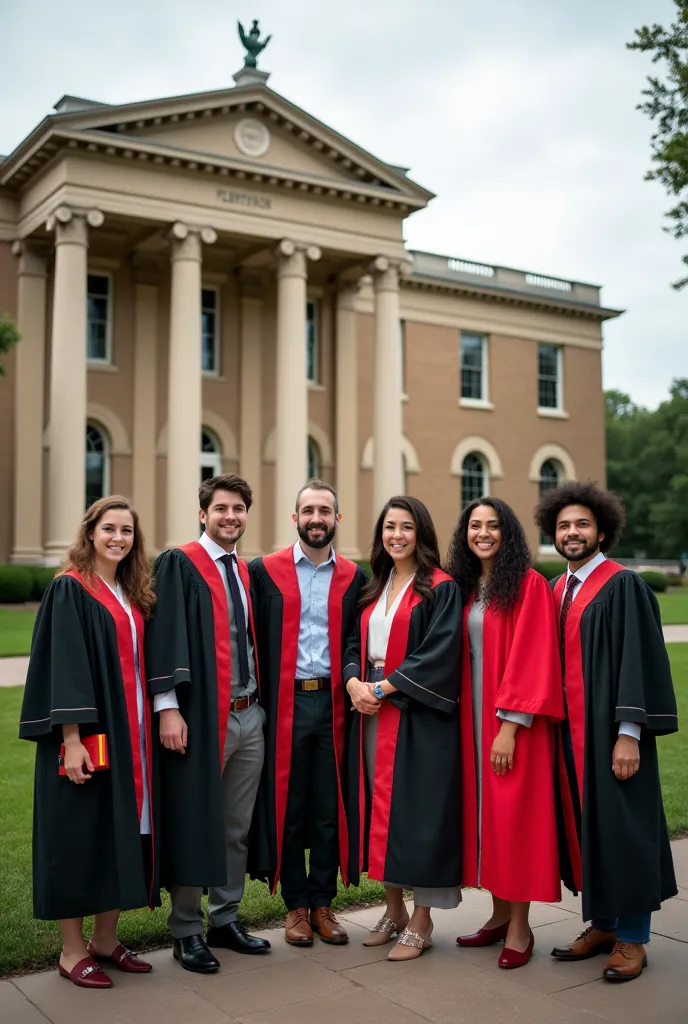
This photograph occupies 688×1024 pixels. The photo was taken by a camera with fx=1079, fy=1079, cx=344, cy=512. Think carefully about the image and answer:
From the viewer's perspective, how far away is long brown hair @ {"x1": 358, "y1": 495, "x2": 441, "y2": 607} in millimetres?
5945

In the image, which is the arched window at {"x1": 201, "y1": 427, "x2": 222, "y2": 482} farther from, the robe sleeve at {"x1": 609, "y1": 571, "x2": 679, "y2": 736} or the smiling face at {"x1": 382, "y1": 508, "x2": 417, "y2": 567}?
the robe sleeve at {"x1": 609, "y1": 571, "x2": 679, "y2": 736}

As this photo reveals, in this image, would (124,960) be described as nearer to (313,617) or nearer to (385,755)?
(385,755)

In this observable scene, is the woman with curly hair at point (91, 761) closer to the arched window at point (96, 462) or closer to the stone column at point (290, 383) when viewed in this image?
the stone column at point (290, 383)

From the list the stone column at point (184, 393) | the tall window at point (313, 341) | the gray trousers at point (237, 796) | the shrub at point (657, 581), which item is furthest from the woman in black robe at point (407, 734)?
the shrub at point (657, 581)

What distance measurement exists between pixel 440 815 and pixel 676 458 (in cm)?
6054

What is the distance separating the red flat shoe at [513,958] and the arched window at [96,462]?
2480 centimetres

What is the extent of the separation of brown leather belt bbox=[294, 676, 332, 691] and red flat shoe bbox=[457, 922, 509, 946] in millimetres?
1522

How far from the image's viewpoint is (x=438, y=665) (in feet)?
18.4

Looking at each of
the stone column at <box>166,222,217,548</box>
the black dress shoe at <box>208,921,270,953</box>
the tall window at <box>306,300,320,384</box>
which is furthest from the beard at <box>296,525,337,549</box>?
the tall window at <box>306,300,320,384</box>

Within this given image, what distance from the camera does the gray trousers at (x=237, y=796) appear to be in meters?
5.78

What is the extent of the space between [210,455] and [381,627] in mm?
25219

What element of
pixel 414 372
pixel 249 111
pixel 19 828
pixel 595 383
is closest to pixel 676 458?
pixel 595 383

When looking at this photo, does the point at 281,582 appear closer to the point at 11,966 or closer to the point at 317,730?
the point at 317,730

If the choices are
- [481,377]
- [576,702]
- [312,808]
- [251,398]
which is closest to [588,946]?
[576,702]
